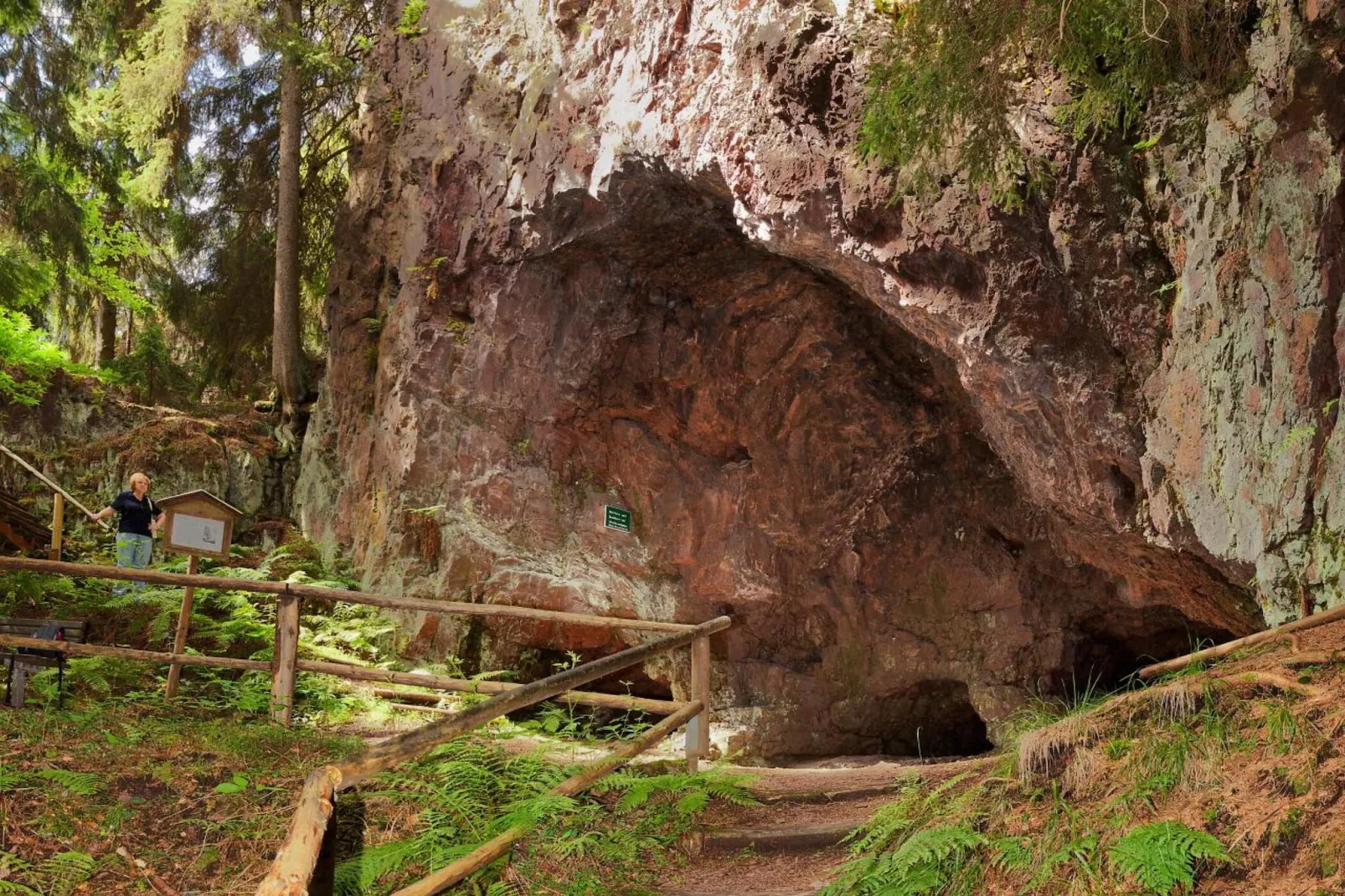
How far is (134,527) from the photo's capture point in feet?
30.4

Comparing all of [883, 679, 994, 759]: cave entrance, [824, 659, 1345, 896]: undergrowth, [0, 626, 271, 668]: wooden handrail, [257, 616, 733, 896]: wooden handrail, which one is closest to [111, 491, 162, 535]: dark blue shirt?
[0, 626, 271, 668]: wooden handrail

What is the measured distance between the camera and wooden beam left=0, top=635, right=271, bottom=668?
6.04 meters

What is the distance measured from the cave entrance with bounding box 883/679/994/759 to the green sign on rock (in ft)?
11.1

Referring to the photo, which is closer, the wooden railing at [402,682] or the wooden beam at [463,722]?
the wooden railing at [402,682]

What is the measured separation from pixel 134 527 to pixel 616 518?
4.51m

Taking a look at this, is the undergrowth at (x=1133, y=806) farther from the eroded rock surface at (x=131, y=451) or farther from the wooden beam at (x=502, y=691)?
the eroded rock surface at (x=131, y=451)

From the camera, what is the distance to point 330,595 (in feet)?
22.2

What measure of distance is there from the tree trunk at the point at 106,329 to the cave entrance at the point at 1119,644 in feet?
48.7

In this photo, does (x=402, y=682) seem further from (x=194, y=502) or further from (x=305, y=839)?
(x=305, y=839)

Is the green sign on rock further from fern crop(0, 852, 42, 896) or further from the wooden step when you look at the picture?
fern crop(0, 852, 42, 896)

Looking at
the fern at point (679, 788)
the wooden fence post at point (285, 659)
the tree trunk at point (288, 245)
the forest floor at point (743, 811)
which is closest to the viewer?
the forest floor at point (743, 811)

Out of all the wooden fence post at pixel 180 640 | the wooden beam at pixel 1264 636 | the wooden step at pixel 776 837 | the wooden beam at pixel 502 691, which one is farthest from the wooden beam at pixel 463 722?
the wooden fence post at pixel 180 640

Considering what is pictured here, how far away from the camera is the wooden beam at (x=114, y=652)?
19.8ft

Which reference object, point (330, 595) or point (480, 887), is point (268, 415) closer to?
point (330, 595)
